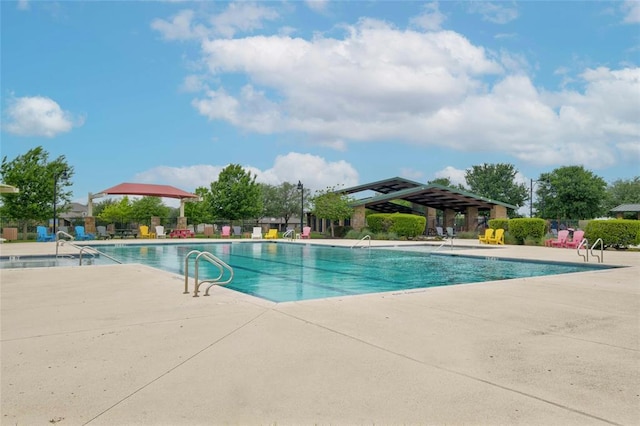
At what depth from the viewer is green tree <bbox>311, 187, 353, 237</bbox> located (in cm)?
3014

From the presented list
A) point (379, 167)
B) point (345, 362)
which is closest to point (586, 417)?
point (345, 362)

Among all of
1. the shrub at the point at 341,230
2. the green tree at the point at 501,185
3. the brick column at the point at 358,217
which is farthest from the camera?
the green tree at the point at 501,185

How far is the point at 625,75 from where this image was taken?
50.5ft

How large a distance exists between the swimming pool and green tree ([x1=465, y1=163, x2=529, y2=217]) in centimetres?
4538

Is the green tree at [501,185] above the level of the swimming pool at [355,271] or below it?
above

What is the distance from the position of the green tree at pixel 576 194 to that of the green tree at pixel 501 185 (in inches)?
468

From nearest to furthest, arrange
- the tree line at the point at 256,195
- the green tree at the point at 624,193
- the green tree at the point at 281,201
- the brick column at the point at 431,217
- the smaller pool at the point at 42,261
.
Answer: the smaller pool at the point at 42,261 < the tree line at the point at 256,195 < the brick column at the point at 431,217 < the green tree at the point at 624,193 < the green tree at the point at 281,201

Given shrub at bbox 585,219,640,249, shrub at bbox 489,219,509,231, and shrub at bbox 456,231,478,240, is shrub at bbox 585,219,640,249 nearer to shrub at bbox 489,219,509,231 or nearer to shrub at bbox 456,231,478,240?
shrub at bbox 489,219,509,231

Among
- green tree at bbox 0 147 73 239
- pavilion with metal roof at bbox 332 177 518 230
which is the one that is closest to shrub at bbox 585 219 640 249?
pavilion with metal roof at bbox 332 177 518 230

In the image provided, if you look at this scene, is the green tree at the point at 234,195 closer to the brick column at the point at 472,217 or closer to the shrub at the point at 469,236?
the shrub at the point at 469,236

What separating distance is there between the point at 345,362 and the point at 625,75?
1702 cm

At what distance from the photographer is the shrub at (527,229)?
73.9ft

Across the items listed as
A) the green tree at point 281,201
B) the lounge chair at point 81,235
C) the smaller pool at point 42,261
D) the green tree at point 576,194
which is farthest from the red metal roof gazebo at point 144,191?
the green tree at point 281,201

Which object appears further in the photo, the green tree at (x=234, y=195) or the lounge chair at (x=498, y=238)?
the green tree at (x=234, y=195)
